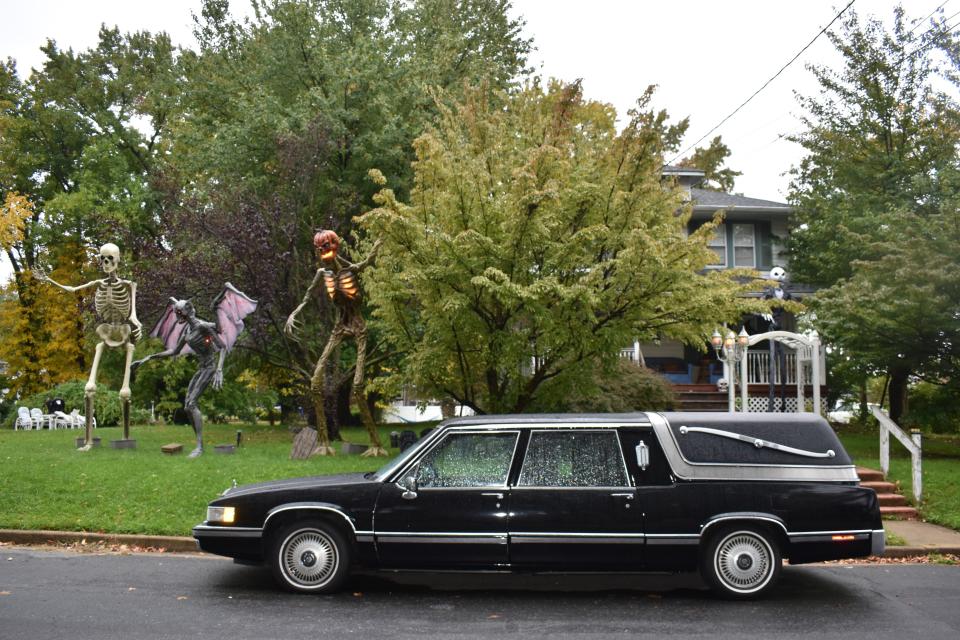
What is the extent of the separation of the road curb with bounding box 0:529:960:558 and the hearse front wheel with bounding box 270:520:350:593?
9.10 feet

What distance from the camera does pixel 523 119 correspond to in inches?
600

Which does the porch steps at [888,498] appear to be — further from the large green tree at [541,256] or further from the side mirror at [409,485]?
the side mirror at [409,485]

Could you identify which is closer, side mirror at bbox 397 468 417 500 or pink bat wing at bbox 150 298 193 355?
side mirror at bbox 397 468 417 500

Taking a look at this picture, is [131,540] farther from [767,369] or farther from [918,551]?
[767,369]

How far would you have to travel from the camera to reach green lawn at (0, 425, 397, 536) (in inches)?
420

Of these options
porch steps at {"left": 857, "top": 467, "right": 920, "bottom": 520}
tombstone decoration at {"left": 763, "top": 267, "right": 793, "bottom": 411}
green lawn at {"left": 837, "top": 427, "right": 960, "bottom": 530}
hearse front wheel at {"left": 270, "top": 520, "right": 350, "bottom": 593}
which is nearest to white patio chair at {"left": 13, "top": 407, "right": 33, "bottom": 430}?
tombstone decoration at {"left": 763, "top": 267, "right": 793, "bottom": 411}

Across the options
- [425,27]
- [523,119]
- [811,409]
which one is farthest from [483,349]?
[425,27]

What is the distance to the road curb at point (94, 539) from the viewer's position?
32.7 feet

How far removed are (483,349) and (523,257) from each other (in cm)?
196

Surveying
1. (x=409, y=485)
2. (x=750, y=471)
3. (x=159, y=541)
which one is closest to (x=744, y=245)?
(x=750, y=471)

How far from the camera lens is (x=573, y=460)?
7.61m

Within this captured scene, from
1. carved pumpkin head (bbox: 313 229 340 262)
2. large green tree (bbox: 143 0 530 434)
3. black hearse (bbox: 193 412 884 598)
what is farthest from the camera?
large green tree (bbox: 143 0 530 434)

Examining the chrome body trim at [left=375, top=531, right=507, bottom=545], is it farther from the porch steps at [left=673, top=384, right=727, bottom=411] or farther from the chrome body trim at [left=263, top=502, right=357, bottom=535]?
the porch steps at [left=673, top=384, right=727, bottom=411]

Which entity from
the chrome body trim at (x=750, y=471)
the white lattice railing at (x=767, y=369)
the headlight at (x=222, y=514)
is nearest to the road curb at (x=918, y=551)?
the chrome body trim at (x=750, y=471)
